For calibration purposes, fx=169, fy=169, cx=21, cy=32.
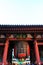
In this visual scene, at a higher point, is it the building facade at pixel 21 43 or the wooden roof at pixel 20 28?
the wooden roof at pixel 20 28

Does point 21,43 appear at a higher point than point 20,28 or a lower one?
lower

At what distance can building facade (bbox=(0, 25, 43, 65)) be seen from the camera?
14945 mm

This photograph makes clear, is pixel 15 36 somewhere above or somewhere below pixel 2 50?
above

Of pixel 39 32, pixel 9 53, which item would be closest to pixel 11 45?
pixel 9 53

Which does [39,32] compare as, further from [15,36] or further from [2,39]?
[2,39]

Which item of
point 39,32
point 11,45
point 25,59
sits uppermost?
point 39,32

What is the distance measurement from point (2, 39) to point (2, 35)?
364 millimetres

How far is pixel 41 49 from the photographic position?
1599 centimetres

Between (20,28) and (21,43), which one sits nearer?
(20,28)

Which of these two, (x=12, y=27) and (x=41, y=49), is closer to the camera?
(x=12, y=27)

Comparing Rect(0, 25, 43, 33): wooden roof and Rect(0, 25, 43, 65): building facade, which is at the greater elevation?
Rect(0, 25, 43, 33): wooden roof

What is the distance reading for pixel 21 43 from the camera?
15.6m

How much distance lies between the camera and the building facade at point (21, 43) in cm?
1495

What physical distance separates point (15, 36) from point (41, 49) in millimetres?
2810
